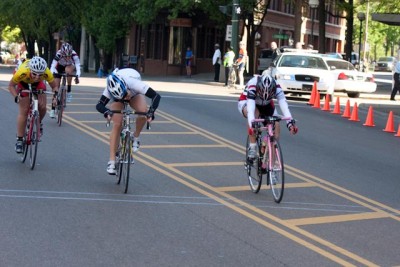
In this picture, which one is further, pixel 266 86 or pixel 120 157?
pixel 120 157

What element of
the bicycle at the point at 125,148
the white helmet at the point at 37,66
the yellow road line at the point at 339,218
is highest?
the white helmet at the point at 37,66

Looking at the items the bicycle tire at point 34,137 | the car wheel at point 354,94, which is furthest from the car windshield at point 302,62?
the bicycle tire at point 34,137

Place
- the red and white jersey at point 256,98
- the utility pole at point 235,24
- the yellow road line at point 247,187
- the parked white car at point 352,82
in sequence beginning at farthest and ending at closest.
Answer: the utility pole at point 235,24
the parked white car at point 352,82
the yellow road line at point 247,187
the red and white jersey at point 256,98

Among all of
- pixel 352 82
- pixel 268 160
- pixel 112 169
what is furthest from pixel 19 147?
pixel 352 82

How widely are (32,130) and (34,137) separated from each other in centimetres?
10

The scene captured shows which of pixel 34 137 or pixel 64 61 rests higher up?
pixel 64 61

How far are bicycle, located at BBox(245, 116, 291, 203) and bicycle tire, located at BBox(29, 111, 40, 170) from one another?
10.1 feet

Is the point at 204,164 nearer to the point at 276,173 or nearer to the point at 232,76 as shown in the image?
the point at 276,173

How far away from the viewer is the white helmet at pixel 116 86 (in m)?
11.5

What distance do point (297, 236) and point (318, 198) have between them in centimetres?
274

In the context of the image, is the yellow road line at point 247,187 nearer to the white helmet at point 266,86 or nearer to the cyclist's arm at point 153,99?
the white helmet at point 266,86

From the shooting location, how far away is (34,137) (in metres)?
13.1

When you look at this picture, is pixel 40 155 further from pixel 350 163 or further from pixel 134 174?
pixel 350 163

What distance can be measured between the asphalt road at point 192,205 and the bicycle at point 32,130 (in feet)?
0.77
